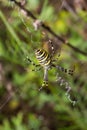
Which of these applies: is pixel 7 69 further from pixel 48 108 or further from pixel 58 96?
pixel 58 96

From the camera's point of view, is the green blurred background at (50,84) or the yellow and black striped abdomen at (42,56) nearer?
the yellow and black striped abdomen at (42,56)

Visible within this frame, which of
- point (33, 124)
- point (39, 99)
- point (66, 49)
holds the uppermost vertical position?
point (66, 49)

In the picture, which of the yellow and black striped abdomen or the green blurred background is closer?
the yellow and black striped abdomen

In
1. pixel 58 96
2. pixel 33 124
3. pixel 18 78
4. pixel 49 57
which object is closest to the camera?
pixel 49 57

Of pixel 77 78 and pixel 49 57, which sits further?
pixel 77 78

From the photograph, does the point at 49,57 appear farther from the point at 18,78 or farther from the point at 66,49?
the point at 18,78

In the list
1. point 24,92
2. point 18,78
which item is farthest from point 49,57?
point 18,78

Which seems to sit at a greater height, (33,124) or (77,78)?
(77,78)

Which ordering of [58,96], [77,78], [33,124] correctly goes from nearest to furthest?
[58,96] < [77,78] < [33,124]

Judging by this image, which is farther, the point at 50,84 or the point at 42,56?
the point at 50,84

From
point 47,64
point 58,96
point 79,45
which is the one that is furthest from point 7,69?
point 47,64
